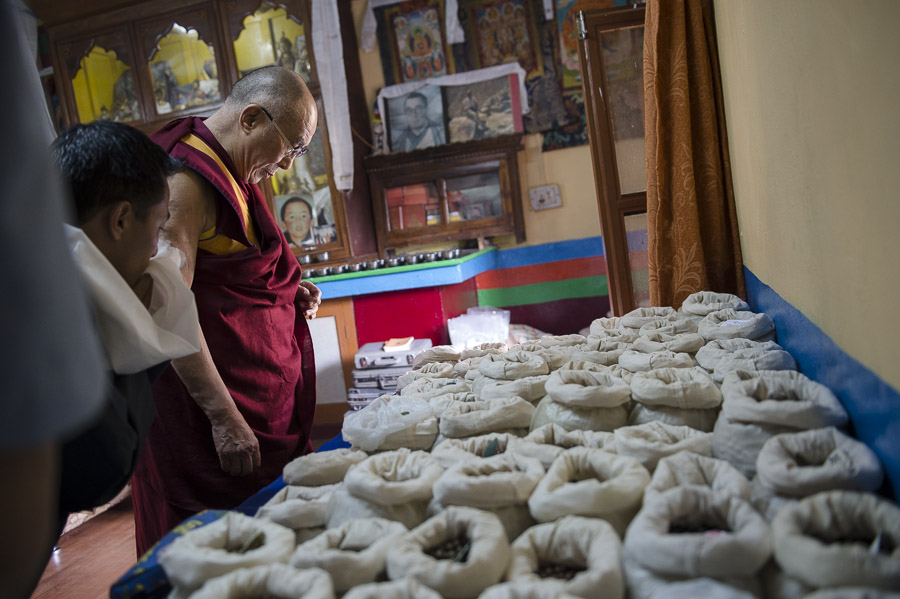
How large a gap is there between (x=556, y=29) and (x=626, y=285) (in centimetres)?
252

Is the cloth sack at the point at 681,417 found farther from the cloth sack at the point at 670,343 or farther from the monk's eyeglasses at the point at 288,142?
the monk's eyeglasses at the point at 288,142

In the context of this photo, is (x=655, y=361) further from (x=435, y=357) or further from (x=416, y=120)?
(x=416, y=120)

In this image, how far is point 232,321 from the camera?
2.02 m

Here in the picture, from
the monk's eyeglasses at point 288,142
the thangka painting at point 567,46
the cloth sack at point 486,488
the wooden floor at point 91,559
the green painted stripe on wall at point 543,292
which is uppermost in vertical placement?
the thangka painting at point 567,46

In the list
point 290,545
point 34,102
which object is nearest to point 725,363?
point 290,545

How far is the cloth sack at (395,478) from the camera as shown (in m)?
0.97

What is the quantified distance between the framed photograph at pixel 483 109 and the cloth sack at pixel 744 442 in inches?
154

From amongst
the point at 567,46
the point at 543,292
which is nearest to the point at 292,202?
the point at 543,292

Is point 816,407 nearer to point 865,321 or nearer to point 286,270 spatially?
point 865,321

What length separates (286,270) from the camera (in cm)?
225

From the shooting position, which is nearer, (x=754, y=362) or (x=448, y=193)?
(x=754, y=362)

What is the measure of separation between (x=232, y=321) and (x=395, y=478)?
1147 millimetres

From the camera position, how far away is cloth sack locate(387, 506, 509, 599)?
0.76 metres

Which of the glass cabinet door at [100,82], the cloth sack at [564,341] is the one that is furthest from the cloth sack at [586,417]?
the glass cabinet door at [100,82]
